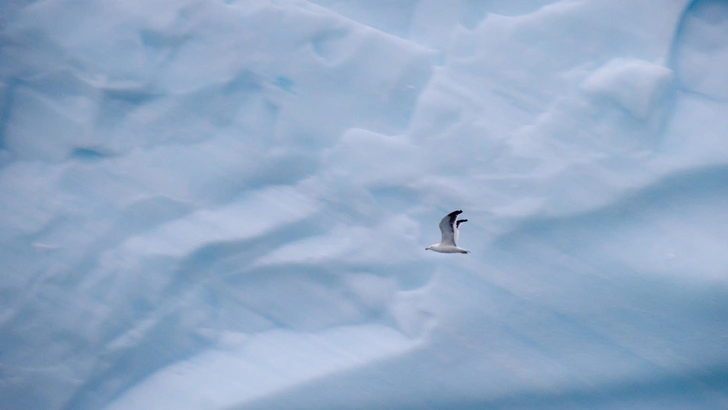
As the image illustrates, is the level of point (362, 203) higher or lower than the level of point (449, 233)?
higher

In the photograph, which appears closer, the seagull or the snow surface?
the seagull

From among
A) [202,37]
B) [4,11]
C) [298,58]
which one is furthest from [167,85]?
[4,11]

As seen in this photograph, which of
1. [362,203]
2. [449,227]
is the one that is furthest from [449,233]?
[362,203]

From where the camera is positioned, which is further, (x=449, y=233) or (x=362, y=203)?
(x=362, y=203)

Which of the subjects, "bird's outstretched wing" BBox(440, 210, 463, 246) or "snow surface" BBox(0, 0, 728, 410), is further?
"snow surface" BBox(0, 0, 728, 410)

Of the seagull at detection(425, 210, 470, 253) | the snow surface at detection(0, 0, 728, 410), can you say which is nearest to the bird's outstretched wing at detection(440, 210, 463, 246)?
the seagull at detection(425, 210, 470, 253)

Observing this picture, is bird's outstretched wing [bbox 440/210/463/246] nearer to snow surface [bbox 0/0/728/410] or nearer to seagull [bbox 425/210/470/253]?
seagull [bbox 425/210/470/253]

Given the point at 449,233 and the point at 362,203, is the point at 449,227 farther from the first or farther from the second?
the point at 362,203
